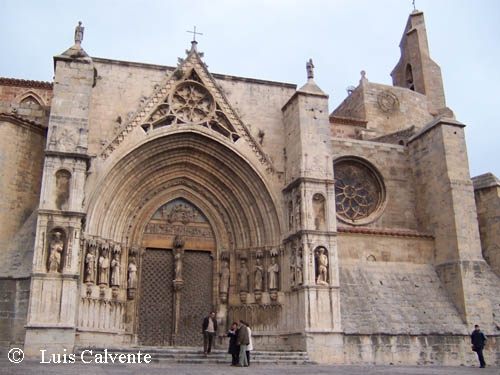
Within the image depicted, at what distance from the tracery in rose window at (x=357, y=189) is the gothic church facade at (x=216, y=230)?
89cm

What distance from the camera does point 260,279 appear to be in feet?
46.4

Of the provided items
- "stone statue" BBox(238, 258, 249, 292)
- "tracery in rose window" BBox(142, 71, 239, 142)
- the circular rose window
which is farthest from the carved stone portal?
the circular rose window

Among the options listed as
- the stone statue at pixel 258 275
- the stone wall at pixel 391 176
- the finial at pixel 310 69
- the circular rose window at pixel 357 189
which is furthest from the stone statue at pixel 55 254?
the circular rose window at pixel 357 189

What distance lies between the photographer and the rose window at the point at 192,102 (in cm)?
1449

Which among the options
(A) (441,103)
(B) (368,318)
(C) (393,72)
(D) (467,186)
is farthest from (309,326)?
(C) (393,72)

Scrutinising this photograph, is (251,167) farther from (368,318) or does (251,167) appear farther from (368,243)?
(368,318)

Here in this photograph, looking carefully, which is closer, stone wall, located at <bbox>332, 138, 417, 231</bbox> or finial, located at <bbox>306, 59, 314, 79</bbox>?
finial, located at <bbox>306, 59, 314, 79</bbox>

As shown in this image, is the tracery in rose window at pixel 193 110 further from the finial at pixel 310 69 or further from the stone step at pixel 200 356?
the stone step at pixel 200 356

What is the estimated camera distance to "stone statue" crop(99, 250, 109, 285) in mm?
12919

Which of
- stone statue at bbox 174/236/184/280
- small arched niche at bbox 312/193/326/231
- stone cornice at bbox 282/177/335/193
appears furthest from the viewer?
stone statue at bbox 174/236/184/280

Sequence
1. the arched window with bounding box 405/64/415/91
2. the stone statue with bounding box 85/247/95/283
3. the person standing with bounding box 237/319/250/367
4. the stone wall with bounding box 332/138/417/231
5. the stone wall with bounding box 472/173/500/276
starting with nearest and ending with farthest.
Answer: the person standing with bounding box 237/319/250/367 < the stone statue with bounding box 85/247/95/283 < the stone wall with bounding box 472/173/500/276 < the stone wall with bounding box 332/138/417/231 < the arched window with bounding box 405/64/415/91

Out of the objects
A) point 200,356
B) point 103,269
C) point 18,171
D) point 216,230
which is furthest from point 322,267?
point 18,171

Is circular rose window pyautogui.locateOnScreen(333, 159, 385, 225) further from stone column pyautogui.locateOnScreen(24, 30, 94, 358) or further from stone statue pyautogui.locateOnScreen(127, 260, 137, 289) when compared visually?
stone column pyautogui.locateOnScreen(24, 30, 94, 358)

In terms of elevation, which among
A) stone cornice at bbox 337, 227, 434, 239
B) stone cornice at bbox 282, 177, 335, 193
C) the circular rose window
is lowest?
stone cornice at bbox 337, 227, 434, 239
